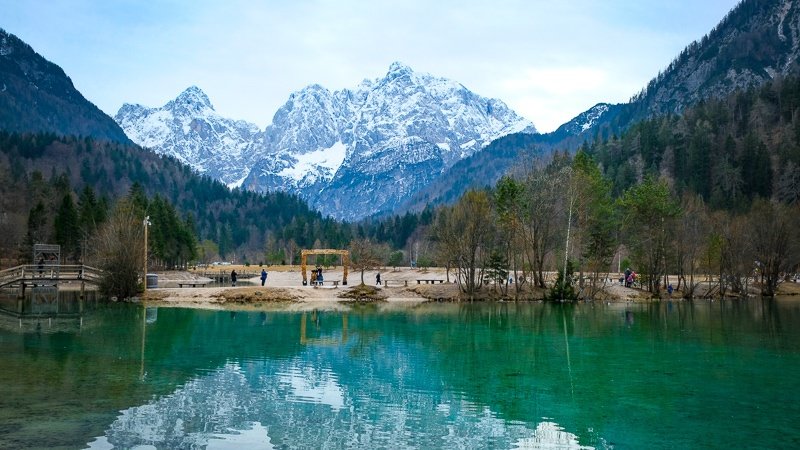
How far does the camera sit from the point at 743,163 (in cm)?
13425

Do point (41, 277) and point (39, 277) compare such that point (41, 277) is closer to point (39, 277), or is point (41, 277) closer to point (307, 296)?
point (39, 277)

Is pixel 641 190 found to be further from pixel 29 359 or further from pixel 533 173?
pixel 29 359

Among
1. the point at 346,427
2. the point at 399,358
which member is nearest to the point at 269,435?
the point at 346,427

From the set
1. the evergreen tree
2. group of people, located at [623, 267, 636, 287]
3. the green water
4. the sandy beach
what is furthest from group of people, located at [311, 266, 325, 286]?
the evergreen tree

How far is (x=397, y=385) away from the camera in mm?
22828

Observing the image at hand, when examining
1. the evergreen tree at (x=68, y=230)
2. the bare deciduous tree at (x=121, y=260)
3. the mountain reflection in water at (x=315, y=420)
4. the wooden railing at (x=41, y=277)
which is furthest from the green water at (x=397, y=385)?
the evergreen tree at (x=68, y=230)

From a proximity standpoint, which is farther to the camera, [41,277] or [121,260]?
[41,277]

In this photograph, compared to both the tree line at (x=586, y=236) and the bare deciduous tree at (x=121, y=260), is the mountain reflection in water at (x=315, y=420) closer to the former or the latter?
the bare deciduous tree at (x=121, y=260)

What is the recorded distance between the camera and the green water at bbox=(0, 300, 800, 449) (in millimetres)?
16469

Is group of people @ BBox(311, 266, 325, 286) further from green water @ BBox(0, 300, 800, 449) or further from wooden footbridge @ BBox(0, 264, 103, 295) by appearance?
green water @ BBox(0, 300, 800, 449)

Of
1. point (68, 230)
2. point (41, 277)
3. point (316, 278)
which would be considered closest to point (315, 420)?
point (41, 277)

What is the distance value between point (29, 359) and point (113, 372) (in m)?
5.10

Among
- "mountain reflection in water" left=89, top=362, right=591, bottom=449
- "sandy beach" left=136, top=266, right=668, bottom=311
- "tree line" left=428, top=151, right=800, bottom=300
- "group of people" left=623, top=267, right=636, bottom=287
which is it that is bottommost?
"mountain reflection in water" left=89, top=362, right=591, bottom=449

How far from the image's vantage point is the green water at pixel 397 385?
1647cm
